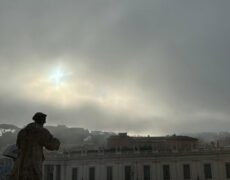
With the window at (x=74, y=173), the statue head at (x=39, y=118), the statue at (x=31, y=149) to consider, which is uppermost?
the statue head at (x=39, y=118)

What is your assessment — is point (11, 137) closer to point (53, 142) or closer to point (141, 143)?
point (141, 143)

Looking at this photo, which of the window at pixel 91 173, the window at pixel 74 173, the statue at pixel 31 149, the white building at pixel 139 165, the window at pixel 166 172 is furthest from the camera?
the window at pixel 74 173

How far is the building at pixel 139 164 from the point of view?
4966 centimetres

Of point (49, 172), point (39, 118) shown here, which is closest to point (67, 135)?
point (49, 172)

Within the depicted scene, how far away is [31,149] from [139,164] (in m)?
46.9

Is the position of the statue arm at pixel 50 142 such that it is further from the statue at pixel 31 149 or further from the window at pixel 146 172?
the window at pixel 146 172

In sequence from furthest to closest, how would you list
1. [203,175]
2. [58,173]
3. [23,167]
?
[58,173] < [203,175] < [23,167]

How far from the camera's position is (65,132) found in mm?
143375

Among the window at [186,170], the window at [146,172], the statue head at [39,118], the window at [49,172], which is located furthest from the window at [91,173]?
the statue head at [39,118]

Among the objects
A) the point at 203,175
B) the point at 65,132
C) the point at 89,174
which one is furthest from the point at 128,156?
the point at 65,132

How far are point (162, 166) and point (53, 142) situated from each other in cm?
4651

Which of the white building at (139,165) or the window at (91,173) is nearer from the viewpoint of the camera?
the white building at (139,165)

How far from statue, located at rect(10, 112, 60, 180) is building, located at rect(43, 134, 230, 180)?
4575 cm

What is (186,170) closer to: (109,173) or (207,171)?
(207,171)
